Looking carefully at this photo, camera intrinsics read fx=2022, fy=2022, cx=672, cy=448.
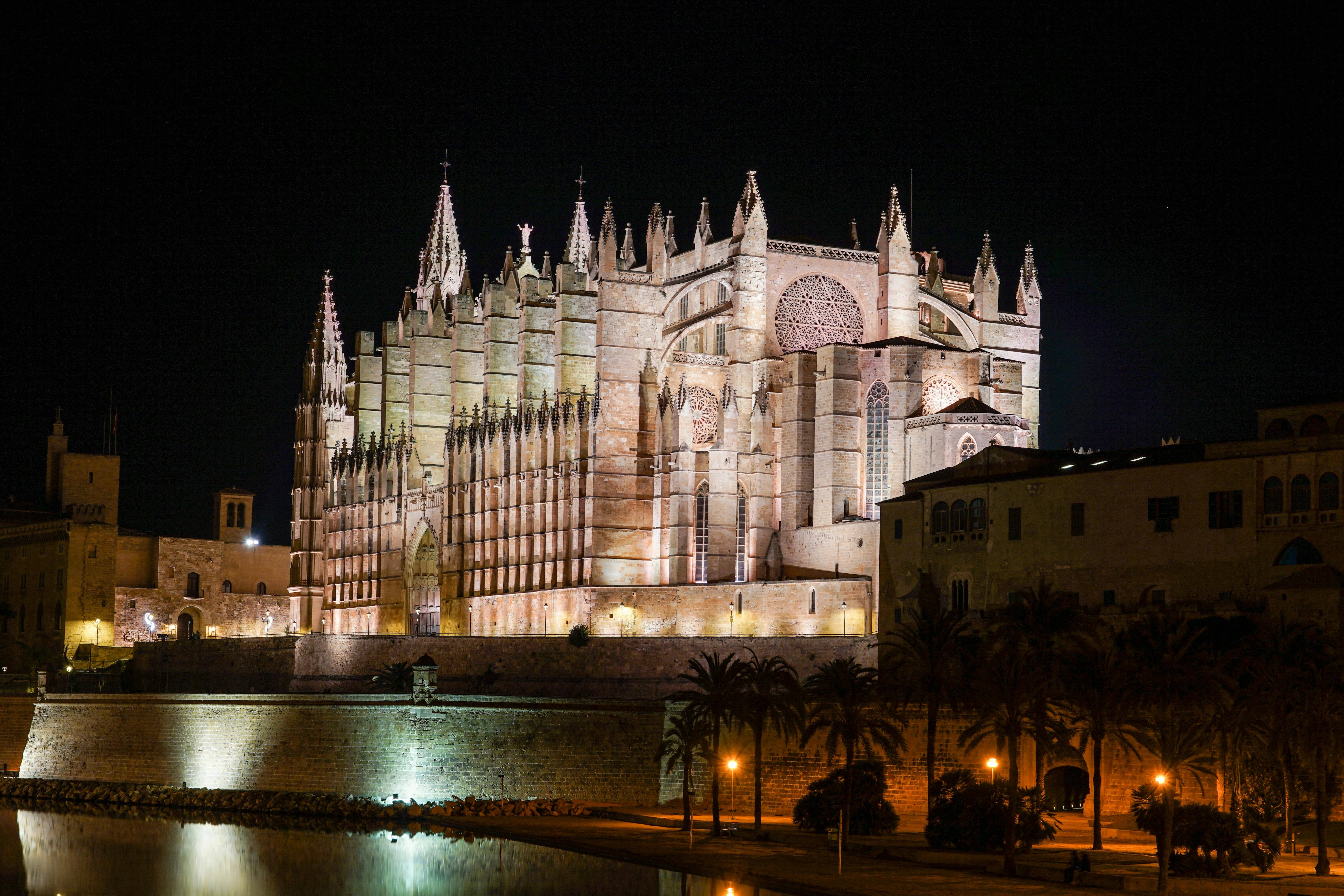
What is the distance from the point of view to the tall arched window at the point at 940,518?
48.7 meters

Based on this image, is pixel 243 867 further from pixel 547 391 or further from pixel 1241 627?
pixel 547 391

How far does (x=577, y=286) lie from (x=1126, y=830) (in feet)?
105

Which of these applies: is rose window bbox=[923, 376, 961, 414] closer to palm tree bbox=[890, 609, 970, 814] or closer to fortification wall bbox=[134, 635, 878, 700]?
fortification wall bbox=[134, 635, 878, 700]

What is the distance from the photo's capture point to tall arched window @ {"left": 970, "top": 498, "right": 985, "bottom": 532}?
47531 mm

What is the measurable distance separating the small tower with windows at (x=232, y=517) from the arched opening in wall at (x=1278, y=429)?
5695 cm

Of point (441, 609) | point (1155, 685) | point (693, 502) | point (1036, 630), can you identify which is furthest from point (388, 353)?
point (1155, 685)

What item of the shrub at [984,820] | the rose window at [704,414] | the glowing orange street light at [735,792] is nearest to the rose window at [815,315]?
the rose window at [704,414]

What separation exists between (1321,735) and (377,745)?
956 inches

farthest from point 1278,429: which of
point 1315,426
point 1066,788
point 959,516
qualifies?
point 1066,788

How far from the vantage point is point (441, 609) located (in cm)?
7106

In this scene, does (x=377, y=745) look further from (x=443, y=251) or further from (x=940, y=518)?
(x=443, y=251)

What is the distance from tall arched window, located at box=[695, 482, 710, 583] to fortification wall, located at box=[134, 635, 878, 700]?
5297 mm

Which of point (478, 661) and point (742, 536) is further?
point (742, 536)

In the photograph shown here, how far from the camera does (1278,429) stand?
42.7 metres
